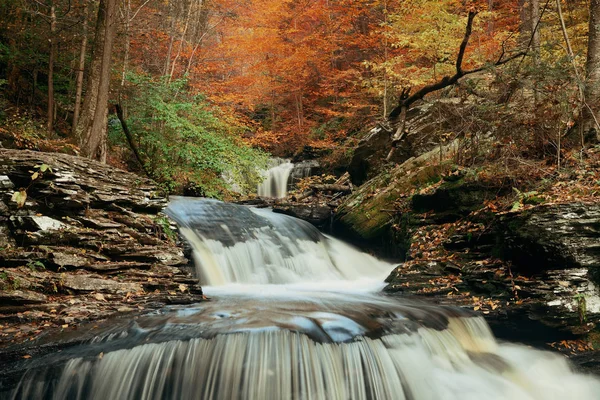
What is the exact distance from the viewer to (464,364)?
508 cm

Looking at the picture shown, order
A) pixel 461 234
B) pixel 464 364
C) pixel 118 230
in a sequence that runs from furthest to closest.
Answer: pixel 461 234
pixel 118 230
pixel 464 364

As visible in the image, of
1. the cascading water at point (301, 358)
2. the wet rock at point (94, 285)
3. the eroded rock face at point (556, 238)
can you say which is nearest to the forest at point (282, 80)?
the eroded rock face at point (556, 238)

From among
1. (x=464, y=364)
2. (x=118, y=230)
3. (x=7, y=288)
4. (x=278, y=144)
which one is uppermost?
(x=278, y=144)

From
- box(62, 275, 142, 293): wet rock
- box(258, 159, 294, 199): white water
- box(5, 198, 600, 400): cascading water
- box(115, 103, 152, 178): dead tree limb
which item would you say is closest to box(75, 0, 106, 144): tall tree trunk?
box(115, 103, 152, 178): dead tree limb

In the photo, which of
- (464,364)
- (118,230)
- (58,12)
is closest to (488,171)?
(464,364)

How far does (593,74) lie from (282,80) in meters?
15.3

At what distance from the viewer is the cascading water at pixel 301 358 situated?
12.8 feet

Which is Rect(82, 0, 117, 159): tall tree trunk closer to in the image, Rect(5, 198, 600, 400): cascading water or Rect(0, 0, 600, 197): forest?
Rect(0, 0, 600, 197): forest

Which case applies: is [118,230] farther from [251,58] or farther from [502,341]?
[251,58]

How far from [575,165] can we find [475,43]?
9586 millimetres

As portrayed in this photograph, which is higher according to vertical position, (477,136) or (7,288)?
(477,136)

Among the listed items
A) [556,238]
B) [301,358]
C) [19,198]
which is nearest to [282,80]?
[19,198]

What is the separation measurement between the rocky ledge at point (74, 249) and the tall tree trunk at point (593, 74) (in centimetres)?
816

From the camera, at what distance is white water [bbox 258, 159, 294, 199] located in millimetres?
18328
